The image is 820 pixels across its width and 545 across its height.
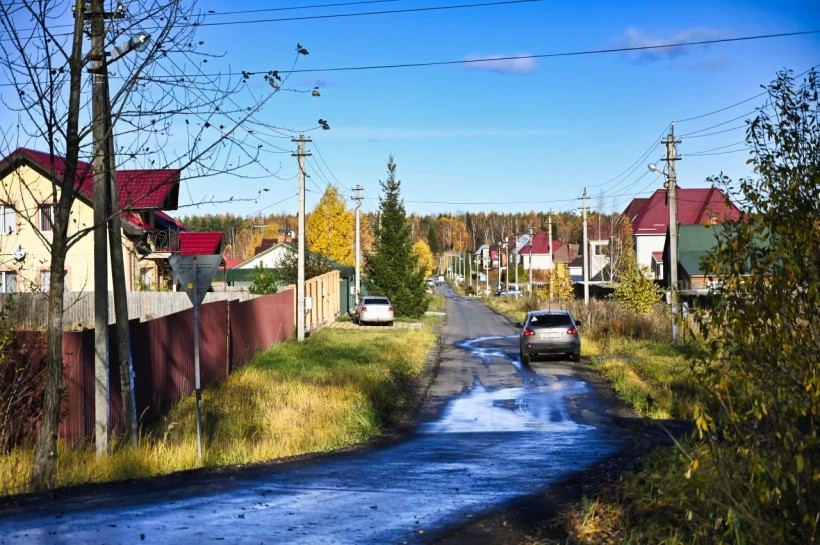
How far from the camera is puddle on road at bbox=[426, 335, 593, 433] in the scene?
1702cm

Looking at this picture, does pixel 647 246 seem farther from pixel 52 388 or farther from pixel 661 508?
pixel 661 508

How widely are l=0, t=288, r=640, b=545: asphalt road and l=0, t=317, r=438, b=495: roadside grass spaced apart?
889mm

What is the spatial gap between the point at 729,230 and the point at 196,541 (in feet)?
14.4

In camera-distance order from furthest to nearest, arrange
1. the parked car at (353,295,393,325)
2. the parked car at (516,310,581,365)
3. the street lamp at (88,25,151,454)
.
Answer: the parked car at (353,295,393,325) → the parked car at (516,310,581,365) → the street lamp at (88,25,151,454)

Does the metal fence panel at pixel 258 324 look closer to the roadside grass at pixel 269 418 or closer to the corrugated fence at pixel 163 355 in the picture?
the corrugated fence at pixel 163 355

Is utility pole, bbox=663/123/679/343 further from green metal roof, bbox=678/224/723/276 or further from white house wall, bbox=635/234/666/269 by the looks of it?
white house wall, bbox=635/234/666/269

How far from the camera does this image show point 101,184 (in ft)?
41.5

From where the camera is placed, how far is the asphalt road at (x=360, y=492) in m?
7.50

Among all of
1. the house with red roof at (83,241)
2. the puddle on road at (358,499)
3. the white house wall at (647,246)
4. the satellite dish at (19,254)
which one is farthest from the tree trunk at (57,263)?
the white house wall at (647,246)

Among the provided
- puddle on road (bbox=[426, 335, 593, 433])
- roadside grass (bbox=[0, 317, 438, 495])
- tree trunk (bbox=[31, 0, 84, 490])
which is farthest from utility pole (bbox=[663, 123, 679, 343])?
tree trunk (bbox=[31, 0, 84, 490])

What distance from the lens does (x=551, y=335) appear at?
29609 mm

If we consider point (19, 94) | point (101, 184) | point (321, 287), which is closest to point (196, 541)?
point (19, 94)

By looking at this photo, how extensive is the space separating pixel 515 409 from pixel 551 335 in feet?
33.4

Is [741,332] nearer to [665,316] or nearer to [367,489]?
[367,489]
